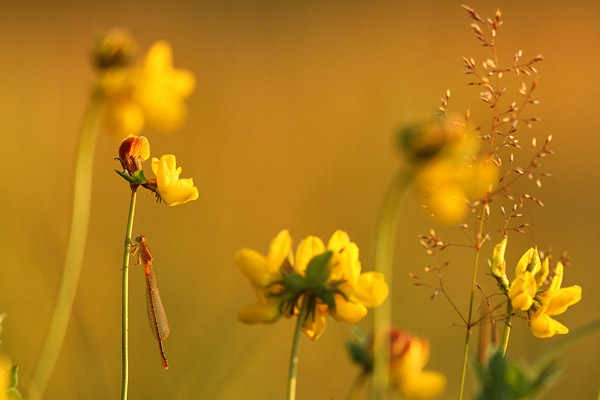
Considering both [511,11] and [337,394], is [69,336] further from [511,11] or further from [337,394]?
[511,11]

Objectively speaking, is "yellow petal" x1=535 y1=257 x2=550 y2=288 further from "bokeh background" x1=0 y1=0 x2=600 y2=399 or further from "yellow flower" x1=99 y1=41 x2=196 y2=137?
"yellow flower" x1=99 y1=41 x2=196 y2=137

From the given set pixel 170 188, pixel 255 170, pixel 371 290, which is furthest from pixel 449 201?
pixel 255 170

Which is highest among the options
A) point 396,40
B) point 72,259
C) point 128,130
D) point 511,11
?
point 511,11

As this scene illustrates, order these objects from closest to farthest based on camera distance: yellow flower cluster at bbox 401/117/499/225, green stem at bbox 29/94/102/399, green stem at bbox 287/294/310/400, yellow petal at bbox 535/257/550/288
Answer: yellow flower cluster at bbox 401/117/499/225 → green stem at bbox 287/294/310/400 → yellow petal at bbox 535/257/550/288 → green stem at bbox 29/94/102/399

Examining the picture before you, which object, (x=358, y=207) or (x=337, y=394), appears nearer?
(x=337, y=394)

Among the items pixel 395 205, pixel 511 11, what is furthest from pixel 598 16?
pixel 395 205

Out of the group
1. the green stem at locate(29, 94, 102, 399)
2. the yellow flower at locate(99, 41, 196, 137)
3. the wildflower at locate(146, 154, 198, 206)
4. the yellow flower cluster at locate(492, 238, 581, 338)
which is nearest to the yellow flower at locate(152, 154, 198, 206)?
the wildflower at locate(146, 154, 198, 206)

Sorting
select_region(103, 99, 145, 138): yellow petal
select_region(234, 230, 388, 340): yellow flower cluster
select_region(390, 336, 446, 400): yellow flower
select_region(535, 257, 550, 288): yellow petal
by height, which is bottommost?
select_region(390, 336, 446, 400): yellow flower
